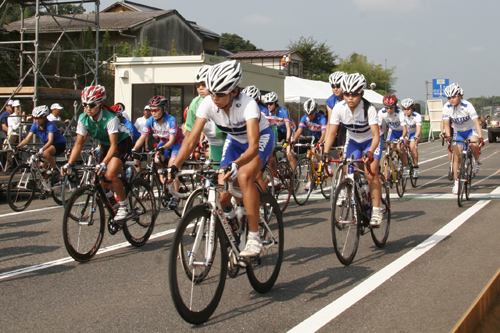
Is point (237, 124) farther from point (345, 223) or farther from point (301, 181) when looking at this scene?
point (301, 181)

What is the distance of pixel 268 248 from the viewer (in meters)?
5.02

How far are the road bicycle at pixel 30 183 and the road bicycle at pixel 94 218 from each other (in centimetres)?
394

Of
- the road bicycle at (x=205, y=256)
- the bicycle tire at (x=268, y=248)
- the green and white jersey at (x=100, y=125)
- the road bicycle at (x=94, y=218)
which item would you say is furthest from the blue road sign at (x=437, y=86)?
the road bicycle at (x=205, y=256)

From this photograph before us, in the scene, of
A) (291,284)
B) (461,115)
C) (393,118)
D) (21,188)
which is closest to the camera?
(291,284)

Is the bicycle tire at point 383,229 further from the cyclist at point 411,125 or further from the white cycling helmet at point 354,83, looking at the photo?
the cyclist at point 411,125

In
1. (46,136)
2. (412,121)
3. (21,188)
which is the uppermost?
(412,121)

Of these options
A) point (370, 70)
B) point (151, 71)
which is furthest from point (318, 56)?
point (151, 71)

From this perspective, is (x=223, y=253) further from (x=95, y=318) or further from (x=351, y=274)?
(x=351, y=274)

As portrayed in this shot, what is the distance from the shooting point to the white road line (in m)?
4.23

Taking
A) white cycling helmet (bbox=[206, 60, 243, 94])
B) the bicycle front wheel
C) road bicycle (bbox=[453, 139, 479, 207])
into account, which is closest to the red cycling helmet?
road bicycle (bbox=[453, 139, 479, 207])

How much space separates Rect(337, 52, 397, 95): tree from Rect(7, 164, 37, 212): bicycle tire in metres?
86.2

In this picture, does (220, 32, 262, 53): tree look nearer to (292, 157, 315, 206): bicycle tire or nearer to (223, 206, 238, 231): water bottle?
(292, 157, 315, 206): bicycle tire

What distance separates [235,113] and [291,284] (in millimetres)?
1721

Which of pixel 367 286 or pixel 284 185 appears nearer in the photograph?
pixel 367 286
